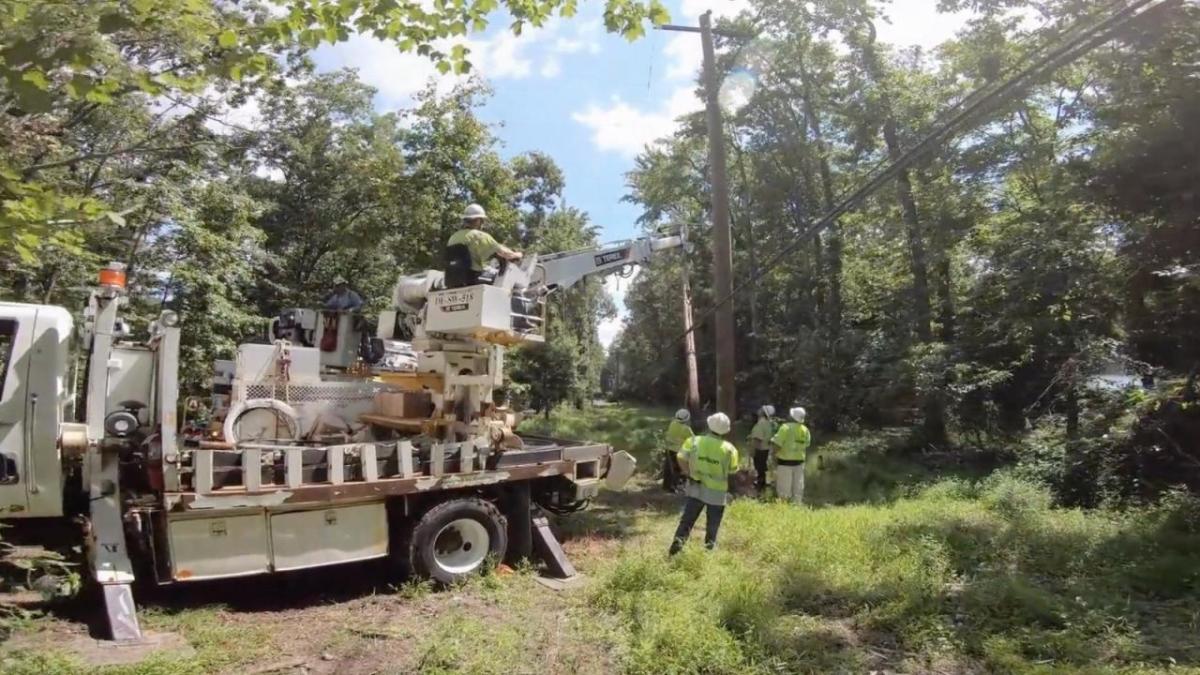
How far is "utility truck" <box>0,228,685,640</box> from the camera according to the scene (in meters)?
6.34

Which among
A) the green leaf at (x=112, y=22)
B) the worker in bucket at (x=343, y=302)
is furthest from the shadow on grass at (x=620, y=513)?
the green leaf at (x=112, y=22)

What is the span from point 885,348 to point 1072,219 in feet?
22.8

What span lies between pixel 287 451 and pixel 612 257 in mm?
5321

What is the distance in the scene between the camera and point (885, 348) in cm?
2067

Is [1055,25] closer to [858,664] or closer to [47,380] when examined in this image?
[858,664]

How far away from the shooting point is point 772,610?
6320mm

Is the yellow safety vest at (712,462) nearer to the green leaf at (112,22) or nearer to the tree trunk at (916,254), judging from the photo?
the green leaf at (112,22)

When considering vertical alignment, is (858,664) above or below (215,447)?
below

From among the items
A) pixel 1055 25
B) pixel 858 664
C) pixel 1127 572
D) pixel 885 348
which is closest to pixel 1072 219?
pixel 1055 25

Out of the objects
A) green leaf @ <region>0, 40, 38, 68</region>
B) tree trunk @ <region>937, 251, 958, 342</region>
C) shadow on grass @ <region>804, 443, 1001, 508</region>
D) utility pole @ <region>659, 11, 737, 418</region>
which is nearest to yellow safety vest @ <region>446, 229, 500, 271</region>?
green leaf @ <region>0, 40, 38, 68</region>

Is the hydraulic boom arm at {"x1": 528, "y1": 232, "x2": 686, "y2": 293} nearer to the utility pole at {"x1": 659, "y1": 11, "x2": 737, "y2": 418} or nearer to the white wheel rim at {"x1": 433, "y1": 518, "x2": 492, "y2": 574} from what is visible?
the utility pole at {"x1": 659, "y1": 11, "x2": 737, "y2": 418}

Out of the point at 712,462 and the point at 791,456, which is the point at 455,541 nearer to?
the point at 712,462

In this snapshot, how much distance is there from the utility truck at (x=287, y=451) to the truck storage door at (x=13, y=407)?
12 mm

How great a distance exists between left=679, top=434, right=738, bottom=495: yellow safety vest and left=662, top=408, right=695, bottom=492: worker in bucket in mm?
3562
